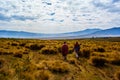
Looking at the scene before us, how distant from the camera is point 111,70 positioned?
17266 mm

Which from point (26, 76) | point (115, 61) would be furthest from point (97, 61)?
point (26, 76)

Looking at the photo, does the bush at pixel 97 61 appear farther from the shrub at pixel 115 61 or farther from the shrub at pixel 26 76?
the shrub at pixel 26 76

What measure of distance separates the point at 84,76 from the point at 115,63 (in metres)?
6.42

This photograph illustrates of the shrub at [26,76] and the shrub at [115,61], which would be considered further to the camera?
the shrub at [115,61]

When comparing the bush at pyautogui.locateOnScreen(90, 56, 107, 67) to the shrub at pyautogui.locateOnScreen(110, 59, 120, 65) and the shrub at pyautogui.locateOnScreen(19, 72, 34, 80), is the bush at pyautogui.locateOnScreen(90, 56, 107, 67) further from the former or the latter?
the shrub at pyautogui.locateOnScreen(19, 72, 34, 80)

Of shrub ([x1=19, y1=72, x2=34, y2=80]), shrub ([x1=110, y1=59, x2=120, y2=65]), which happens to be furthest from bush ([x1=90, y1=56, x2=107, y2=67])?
shrub ([x1=19, y1=72, x2=34, y2=80])

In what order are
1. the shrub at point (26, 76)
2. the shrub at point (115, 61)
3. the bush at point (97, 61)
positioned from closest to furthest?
the shrub at point (26, 76) → the bush at point (97, 61) → the shrub at point (115, 61)

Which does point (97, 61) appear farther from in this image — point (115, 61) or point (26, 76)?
point (26, 76)

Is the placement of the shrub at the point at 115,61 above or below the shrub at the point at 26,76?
below

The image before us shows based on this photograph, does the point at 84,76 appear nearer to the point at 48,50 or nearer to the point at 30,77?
the point at 30,77

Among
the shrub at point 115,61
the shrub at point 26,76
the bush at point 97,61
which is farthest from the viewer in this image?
the shrub at point 115,61

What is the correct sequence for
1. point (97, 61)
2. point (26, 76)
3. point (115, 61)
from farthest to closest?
point (115, 61) → point (97, 61) → point (26, 76)

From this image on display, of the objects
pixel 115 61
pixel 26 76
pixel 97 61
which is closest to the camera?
pixel 26 76

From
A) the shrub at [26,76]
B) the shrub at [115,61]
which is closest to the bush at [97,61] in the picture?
the shrub at [115,61]
